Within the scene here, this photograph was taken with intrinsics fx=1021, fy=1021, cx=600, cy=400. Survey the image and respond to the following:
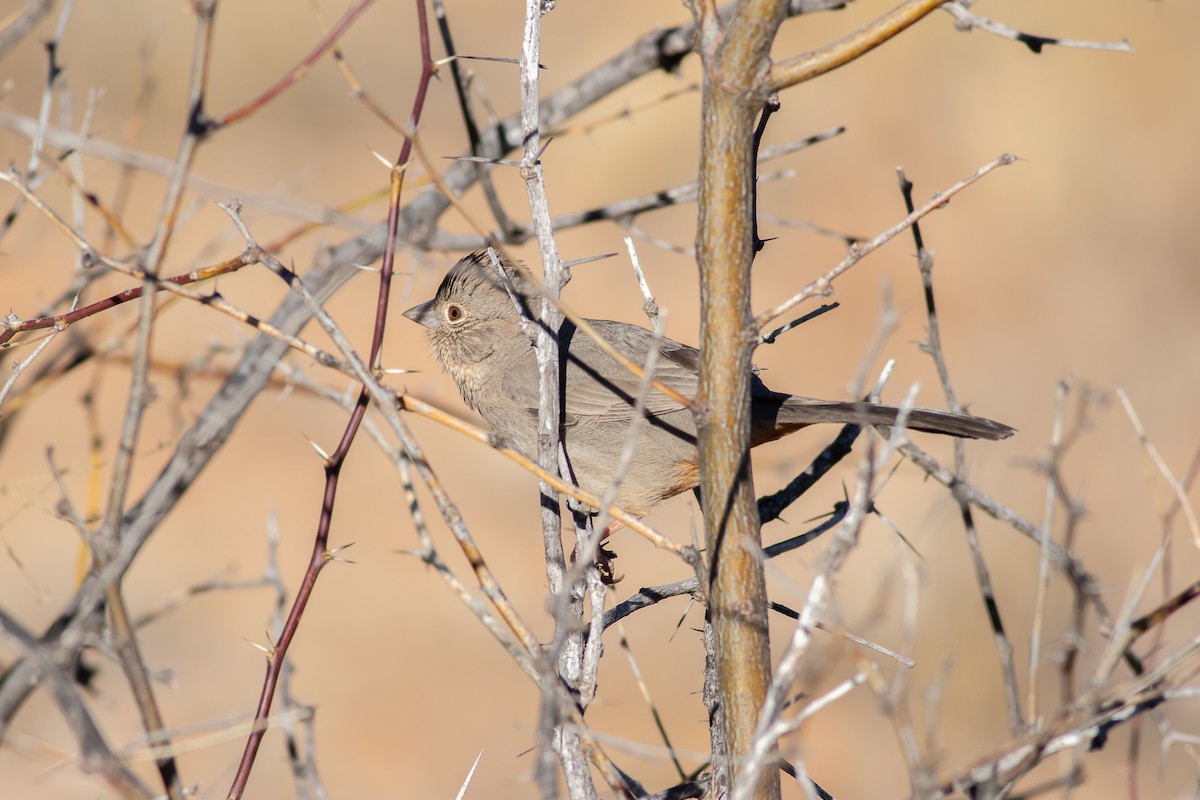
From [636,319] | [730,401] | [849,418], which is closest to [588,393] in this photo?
[849,418]

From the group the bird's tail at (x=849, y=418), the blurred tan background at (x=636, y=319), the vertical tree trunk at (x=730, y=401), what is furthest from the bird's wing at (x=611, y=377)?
the vertical tree trunk at (x=730, y=401)

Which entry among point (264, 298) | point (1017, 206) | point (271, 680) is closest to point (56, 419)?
point (264, 298)

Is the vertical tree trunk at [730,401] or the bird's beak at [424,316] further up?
the bird's beak at [424,316]

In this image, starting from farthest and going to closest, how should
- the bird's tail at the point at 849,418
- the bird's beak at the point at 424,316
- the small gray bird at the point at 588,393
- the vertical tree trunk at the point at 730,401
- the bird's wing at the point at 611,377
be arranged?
the bird's beak at the point at 424,316
the bird's wing at the point at 611,377
the small gray bird at the point at 588,393
the bird's tail at the point at 849,418
the vertical tree trunk at the point at 730,401

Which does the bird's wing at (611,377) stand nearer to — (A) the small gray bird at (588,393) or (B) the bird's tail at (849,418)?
(A) the small gray bird at (588,393)

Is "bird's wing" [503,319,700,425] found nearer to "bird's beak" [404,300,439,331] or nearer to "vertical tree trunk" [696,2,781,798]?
"bird's beak" [404,300,439,331]

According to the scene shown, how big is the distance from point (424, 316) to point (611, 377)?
4.11ft

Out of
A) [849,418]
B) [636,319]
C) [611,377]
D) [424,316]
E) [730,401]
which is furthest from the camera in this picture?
[636,319]

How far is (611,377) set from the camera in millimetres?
4789

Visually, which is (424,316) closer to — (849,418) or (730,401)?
(849,418)

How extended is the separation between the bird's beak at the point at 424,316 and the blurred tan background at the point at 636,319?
30.6 inches

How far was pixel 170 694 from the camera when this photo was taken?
8.09 metres

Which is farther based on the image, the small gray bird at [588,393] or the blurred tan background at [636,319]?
the blurred tan background at [636,319]

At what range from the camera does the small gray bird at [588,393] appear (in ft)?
13.7
